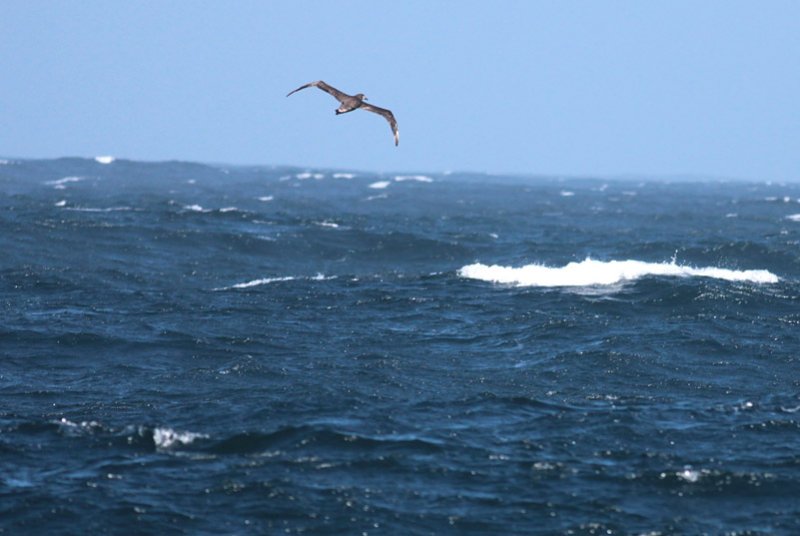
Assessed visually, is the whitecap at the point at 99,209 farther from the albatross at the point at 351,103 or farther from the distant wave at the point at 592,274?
the albatross at the point at 351,103

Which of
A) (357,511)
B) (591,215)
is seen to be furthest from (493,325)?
(591,215)

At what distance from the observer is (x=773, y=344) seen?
97.8ft

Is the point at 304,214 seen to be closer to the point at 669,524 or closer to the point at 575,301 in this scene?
the point at 575,301

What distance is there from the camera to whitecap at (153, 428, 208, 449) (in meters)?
20.2

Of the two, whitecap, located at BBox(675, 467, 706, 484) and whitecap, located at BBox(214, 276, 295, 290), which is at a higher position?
whitecap, located at BBox(214, 276, 295, 290)

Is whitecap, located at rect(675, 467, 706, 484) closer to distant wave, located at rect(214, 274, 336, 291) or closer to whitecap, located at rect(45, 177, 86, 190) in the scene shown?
distant wave, located at rect(214, 274, 336, 291)

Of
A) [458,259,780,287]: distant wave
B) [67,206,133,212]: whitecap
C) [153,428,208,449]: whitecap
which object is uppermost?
[67,206,133,212]: whitecap

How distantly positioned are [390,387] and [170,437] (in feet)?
18.2

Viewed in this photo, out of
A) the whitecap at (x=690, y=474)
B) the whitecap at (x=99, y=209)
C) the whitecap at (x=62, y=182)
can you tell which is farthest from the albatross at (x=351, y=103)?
the whitecap at (x=62, y=182)

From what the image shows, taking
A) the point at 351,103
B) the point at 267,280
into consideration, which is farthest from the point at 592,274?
the point at 351,103

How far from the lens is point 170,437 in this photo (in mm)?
20406

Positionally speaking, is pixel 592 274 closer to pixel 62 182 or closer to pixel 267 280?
pixel 267 280

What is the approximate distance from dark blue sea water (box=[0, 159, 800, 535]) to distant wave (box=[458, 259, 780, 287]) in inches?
6.2

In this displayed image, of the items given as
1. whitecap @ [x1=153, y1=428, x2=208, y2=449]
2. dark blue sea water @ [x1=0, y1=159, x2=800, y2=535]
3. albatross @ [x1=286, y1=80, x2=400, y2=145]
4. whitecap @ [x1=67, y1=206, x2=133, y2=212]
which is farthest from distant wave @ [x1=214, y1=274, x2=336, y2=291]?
whitecap @ [x1=67, y1=206, x2=133, y2=212]
